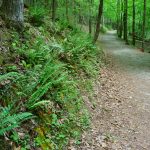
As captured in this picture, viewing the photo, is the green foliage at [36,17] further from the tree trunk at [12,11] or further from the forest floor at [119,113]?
the forest floor at [119,113]

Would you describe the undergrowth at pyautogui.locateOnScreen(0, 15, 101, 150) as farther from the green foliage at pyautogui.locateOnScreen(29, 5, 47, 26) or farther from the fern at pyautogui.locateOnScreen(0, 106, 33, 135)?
the green foliage at pyautogui.locateOnScreen(29, 5, 47, 26)

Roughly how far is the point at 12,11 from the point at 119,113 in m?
4.39

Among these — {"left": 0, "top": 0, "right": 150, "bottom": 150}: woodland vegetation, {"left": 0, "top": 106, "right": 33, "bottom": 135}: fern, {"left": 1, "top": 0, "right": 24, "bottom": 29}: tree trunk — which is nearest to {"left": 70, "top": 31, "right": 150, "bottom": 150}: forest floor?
{"left": 0, "top": 0, "right": 150, "bottom": 150}: woodland vegetation

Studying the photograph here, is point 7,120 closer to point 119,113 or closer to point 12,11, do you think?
point 119,113

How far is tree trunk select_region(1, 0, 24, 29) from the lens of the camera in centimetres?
872

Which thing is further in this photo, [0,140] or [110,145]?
[110,145]

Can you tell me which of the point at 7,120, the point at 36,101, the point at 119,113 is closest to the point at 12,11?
the point at 36,101

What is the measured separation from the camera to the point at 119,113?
27.7 feet

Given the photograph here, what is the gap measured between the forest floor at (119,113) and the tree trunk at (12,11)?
10.4 ft

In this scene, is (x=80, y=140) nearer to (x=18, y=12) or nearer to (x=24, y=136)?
(x=24, y=136)

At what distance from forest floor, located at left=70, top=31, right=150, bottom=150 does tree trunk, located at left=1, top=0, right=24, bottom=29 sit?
10.4 feet

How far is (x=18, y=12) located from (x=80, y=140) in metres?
4.67

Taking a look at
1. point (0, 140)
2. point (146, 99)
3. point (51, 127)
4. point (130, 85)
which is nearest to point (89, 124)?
point (51, 127)

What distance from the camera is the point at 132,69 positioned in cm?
1574
